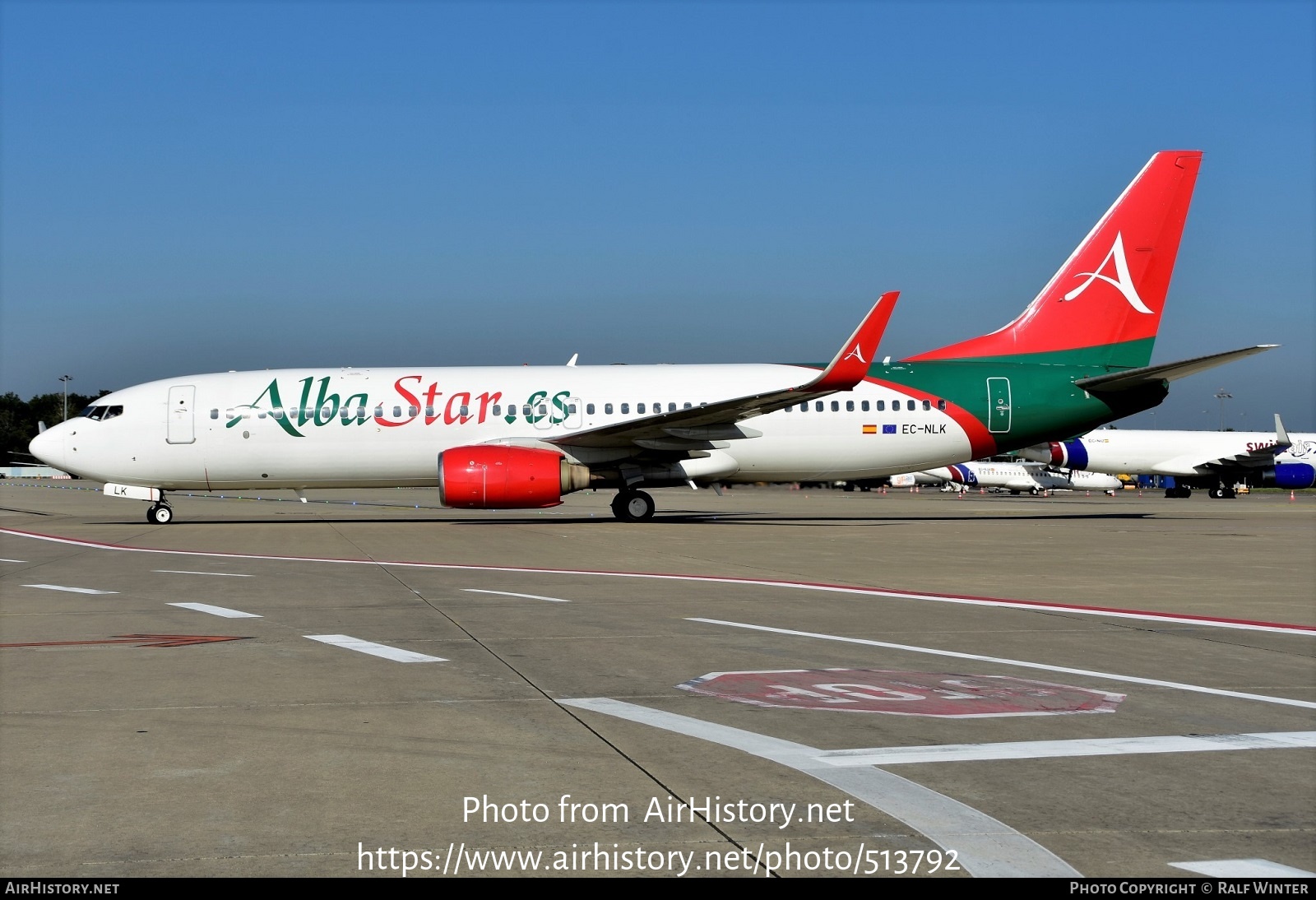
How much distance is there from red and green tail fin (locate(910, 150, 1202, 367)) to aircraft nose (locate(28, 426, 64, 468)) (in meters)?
19.3

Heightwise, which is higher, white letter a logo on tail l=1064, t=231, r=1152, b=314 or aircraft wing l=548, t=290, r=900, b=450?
white letter a logo on tail l=1064, t=231, r=1152, b=314

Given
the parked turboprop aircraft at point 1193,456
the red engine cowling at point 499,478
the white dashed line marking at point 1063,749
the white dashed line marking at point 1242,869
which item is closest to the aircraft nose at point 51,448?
the red engine cowling at point 499,478

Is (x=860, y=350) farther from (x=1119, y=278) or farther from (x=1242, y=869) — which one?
(x=1242, y=869)

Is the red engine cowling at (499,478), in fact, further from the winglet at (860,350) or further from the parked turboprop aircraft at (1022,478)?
the parked turboprop aircraft at (1022,478)

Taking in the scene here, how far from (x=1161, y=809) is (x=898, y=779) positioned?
3.19 ft

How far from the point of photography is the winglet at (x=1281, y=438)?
54.2 m

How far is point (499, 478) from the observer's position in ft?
75.7

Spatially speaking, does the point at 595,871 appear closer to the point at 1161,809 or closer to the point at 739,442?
the point at 1161,809

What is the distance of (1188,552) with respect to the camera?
1773 cm

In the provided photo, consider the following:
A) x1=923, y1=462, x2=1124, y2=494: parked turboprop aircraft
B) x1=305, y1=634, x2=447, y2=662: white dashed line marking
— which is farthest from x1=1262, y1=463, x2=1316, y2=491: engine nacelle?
x1=305, y1=634, x2=447, y2=662: white dashed line marking

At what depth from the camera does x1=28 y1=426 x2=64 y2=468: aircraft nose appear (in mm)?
25719

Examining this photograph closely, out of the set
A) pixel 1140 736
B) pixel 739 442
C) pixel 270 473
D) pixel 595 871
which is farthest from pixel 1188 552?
pixel 270 473

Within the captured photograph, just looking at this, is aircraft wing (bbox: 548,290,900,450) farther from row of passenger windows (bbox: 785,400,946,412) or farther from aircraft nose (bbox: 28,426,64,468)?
aircraft nose (bbox: 28,426,64,468)

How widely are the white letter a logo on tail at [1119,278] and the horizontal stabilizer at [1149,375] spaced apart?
162cm
